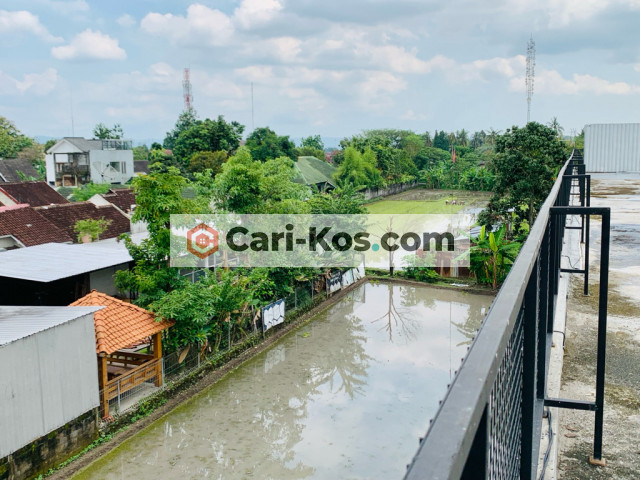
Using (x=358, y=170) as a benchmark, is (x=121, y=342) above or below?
below

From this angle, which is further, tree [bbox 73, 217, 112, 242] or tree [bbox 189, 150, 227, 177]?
tree [bbox 189, 150, 227, 177]

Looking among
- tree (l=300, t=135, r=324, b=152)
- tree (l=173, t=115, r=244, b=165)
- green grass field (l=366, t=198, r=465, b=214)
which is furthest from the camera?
tree (l=300, t=135, r=324, b=152)

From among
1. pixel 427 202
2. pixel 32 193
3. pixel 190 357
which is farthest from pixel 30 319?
pixel 427 202

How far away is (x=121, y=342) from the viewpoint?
9492mm

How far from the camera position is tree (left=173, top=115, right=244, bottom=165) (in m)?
35.2

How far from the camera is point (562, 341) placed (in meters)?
4.40

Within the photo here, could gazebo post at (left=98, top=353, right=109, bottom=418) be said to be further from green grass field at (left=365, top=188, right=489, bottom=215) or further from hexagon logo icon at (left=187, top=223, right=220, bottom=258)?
green grass field at (left=365, top=188, right=489, bottom=215)

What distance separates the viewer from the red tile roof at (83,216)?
19609mm

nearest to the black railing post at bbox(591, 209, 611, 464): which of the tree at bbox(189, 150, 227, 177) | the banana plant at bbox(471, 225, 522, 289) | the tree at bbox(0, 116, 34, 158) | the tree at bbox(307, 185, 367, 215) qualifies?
the banana plant at bbox(471, 225, 522, 289)

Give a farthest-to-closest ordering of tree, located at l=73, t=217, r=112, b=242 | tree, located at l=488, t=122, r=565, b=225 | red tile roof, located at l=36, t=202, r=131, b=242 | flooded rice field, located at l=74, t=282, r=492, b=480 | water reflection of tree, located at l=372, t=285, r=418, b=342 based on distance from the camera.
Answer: red tile roof, located at l=36, t=202, r=131, b=242, tree, located at l=73, t=217, r=112, b=242, tree, located at l=488, t=122, r=565, b=225, water reflection of tree, located at l=372, t=285, r=418, b=342, flooded rice field, located at l=74, t=282, r=492, b=480

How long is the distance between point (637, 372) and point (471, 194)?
3755 centimetres

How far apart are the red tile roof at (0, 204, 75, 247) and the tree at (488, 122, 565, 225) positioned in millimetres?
13212

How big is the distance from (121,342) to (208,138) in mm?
27099

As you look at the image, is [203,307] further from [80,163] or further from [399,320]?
[80,163]
